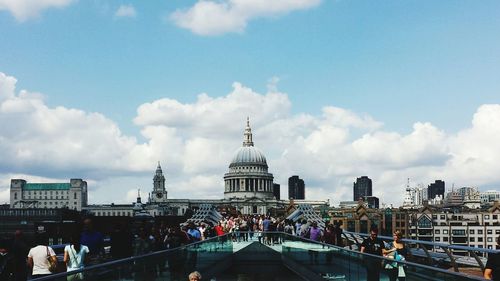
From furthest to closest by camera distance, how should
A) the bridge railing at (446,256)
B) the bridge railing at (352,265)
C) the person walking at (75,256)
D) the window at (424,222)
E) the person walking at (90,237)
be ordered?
1. the window at (424,222)
2. the bridge railing at (446,256)
3. the person walking at (90,237)
4. the person walking at (75,256)
5. the bridge railing at (352,265)

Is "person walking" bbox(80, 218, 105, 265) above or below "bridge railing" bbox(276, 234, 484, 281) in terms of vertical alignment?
above

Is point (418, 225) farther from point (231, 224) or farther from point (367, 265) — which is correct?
point (367, 265)

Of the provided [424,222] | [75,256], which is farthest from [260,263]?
[424,222]

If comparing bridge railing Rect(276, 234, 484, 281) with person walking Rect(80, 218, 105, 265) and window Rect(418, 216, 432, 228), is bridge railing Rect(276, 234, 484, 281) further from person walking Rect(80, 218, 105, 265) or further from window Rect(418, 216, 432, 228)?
window Rect(418, 216, 432, 228)

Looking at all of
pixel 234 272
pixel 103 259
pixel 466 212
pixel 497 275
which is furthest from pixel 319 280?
pixel 466 212

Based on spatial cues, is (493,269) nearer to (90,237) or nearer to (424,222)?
(90,237)

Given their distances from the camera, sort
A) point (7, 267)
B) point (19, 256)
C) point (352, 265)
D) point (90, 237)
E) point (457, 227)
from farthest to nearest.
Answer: point (457, 227) < point (352, 265) < point (90, 237) < point (19, 256) < point (7, 267)

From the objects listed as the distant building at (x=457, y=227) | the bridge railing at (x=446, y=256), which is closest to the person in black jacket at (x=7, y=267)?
the bridge railing at (x=446, y=256)

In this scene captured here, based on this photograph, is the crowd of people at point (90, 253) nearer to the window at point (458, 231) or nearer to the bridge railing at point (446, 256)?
the bridge railing at point (446, 256)

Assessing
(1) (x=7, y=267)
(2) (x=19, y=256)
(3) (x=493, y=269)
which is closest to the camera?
(3) (x=493, y=269)

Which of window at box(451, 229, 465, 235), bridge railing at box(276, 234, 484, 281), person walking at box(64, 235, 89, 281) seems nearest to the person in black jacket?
person walking at box(64, 235, 89, 281)

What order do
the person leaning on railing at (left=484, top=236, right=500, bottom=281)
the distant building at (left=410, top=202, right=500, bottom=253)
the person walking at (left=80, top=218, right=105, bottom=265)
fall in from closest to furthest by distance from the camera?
1. the person leaning on railing at (left=484, top=236, right=500, bottom=281)
2. the person walking at (left=80, top=218, right=105, bottom=265)
3. the distant building at (left=410, top=202, right=500, bottom=253)

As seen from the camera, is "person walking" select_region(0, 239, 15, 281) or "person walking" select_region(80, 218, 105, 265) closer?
"person walking" select_region(0, 239, 15, 281)

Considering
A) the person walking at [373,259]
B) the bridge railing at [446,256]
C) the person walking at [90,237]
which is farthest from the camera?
the bridge railing at [446,256]
